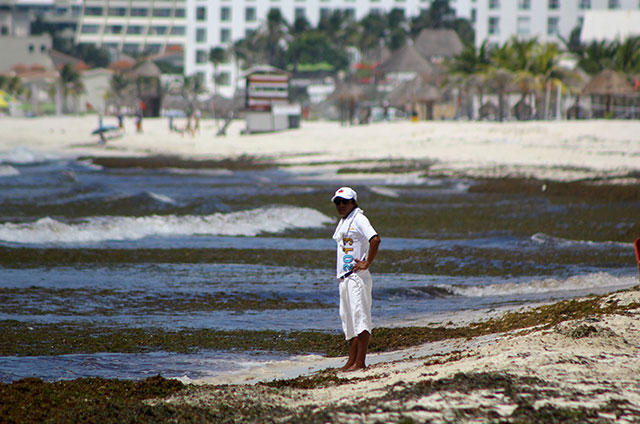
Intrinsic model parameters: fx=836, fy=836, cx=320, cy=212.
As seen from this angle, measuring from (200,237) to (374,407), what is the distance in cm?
1196

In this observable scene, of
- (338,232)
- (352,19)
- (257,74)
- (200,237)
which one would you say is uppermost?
(352,19)

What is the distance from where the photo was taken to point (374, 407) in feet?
15.3

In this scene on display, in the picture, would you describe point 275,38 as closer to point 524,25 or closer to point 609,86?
point 524,25

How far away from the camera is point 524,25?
83.8m

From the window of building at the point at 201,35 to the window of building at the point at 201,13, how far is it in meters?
1.40

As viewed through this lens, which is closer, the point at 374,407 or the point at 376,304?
the point at 374,407

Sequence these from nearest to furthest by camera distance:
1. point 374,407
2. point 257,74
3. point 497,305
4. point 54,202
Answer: point 374,407 → point 497,305 → point 54,202 → point 257,74

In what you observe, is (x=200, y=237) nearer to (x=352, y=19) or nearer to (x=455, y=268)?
(x=455, y=268)

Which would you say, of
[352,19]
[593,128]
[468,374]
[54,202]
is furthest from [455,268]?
[352,19]

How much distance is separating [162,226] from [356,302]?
11447 millimetres

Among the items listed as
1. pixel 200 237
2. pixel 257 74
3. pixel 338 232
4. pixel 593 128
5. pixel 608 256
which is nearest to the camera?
pixel 338 232

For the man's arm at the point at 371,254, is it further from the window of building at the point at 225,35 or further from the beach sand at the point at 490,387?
the window of building at the point at 225,35

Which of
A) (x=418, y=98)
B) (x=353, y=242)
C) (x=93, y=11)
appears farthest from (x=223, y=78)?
(x=353, y=242)

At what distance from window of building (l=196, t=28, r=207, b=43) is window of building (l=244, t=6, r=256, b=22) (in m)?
5.96
